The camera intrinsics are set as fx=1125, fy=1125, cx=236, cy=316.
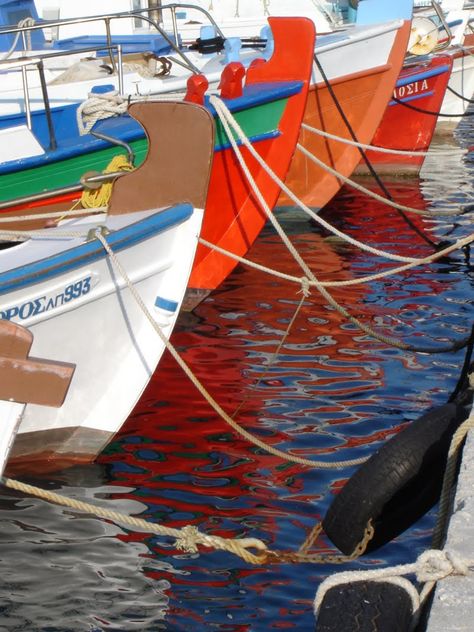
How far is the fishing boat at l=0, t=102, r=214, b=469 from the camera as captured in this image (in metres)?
5.81

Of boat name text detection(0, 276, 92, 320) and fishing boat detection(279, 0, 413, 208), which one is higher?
boat name text detection(0, 276, 92, 320)

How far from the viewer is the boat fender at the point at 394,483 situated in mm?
3930

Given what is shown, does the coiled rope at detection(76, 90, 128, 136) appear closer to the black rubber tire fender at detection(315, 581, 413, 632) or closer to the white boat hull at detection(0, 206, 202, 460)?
the white boat hull at detection(0, 206, 202, 460)

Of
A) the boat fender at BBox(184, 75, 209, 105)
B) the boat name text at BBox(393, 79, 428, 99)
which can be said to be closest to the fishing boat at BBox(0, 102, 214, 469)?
the boat fender at BBox(184, 75, 209, 105)

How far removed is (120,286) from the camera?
6.02 meters

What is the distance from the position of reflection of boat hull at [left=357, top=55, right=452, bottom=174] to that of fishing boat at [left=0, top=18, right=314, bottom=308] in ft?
20.7

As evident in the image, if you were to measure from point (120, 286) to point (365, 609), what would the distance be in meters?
3.31

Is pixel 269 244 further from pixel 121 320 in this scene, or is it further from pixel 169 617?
pixel 169 617

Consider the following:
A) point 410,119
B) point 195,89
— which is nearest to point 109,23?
point 195,89

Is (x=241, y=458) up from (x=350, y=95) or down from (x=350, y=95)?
down

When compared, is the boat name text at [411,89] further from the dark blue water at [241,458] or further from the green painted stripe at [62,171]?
the green painted stripe at [62,171]

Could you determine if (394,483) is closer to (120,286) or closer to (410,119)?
(120,286)

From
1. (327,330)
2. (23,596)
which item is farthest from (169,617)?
(327,330)

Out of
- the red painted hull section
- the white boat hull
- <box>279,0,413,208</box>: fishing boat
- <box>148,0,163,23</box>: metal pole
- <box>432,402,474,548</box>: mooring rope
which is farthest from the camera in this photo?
<box>148,0,163,23</box>: metal pole
